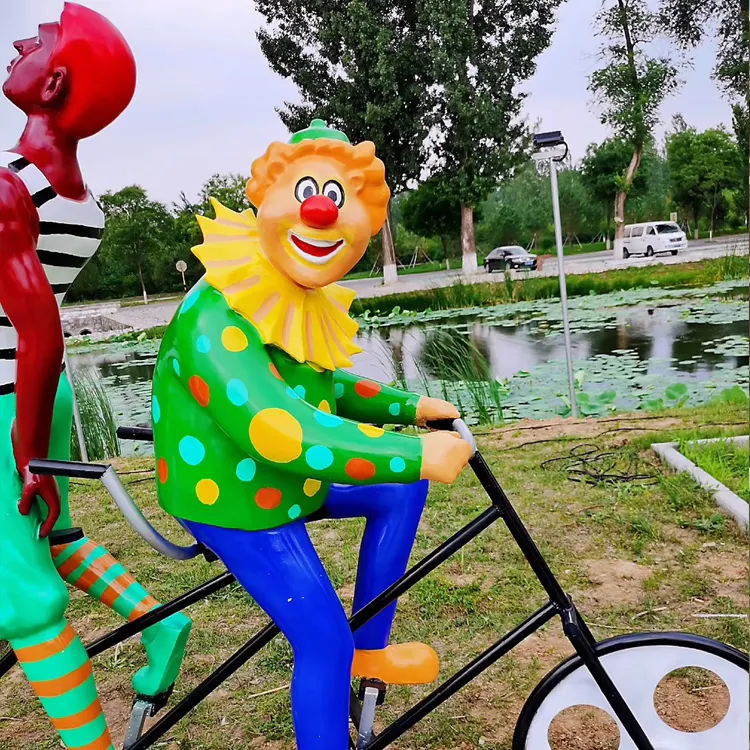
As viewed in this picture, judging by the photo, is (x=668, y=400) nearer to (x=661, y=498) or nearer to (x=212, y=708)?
(x=661, y=498)

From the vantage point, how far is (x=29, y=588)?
1.19 metres

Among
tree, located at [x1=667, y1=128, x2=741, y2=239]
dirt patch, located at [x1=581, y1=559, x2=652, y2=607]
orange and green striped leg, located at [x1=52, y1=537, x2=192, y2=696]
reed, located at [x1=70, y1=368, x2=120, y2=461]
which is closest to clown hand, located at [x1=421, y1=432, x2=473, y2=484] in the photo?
orange and green striped leg, located at [x1=52, y1=537, x2=192, y2=696]

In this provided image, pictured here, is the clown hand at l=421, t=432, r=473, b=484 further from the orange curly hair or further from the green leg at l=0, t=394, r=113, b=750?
the green leg at l=0, t=394, r=113, b=750

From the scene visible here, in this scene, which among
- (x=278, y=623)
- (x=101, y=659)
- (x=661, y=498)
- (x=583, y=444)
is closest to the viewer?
(x=278, y=623)

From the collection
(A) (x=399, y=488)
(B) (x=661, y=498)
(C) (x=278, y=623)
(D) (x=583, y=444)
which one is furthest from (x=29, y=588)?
(D) (x=583, y=444)

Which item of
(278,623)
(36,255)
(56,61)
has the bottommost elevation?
(278,623)

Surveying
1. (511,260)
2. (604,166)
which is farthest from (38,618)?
(604,166)

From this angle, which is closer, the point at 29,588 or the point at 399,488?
the point at 29,588

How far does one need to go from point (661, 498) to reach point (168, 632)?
2188mm

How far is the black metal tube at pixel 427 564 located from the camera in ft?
4.06

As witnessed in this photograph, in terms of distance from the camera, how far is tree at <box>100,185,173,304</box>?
57.9ft

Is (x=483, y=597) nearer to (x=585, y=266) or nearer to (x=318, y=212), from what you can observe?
(x=318, y=212)

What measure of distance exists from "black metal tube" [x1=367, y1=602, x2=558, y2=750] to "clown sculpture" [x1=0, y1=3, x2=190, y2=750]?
0.55 metres

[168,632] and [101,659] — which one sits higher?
[168,632]
